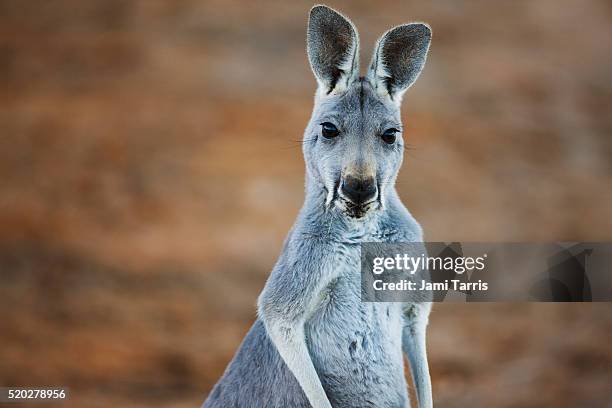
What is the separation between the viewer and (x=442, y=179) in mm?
4852

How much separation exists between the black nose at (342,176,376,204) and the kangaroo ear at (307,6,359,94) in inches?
7.5

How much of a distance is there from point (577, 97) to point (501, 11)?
775 millimetres

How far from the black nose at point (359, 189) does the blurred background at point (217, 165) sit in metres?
3.02

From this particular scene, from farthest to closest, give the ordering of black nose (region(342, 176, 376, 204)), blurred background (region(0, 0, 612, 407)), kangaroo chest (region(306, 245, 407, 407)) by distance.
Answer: blurred background (region(0, 0, 612, 407)) < kangaroo chest (region(306, 245, 407, 407)) < black nose (region(342, 176, 376, 204))

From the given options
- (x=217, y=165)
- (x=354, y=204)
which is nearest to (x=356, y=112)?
(x=354, y=204)

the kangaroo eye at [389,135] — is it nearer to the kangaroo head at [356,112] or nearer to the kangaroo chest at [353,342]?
the kangaroo head at [356,112]

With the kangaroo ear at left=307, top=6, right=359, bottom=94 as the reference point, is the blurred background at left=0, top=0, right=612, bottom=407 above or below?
above

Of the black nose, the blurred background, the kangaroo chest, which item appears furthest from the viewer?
the blurred background

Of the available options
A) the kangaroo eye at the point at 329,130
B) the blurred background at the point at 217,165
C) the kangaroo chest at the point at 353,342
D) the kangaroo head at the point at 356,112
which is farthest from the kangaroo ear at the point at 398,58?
the blurred background at the point at 217,165

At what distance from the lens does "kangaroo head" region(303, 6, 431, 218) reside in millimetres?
1307

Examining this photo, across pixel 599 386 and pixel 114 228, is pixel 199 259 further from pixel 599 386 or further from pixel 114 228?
pixel 599 386

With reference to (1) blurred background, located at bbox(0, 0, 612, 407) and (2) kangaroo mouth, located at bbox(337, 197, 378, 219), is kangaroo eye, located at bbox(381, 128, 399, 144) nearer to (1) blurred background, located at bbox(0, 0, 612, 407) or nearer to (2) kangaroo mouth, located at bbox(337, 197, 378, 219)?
(2) kangaroo mouth, located at bbox(337, 197, 378, 219)

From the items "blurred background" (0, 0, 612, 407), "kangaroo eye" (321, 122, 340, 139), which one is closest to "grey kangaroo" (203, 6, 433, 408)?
"kangaroo eye" (321, 122, 340, 139)

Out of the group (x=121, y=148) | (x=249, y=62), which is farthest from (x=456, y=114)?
(x=121, y=148)
